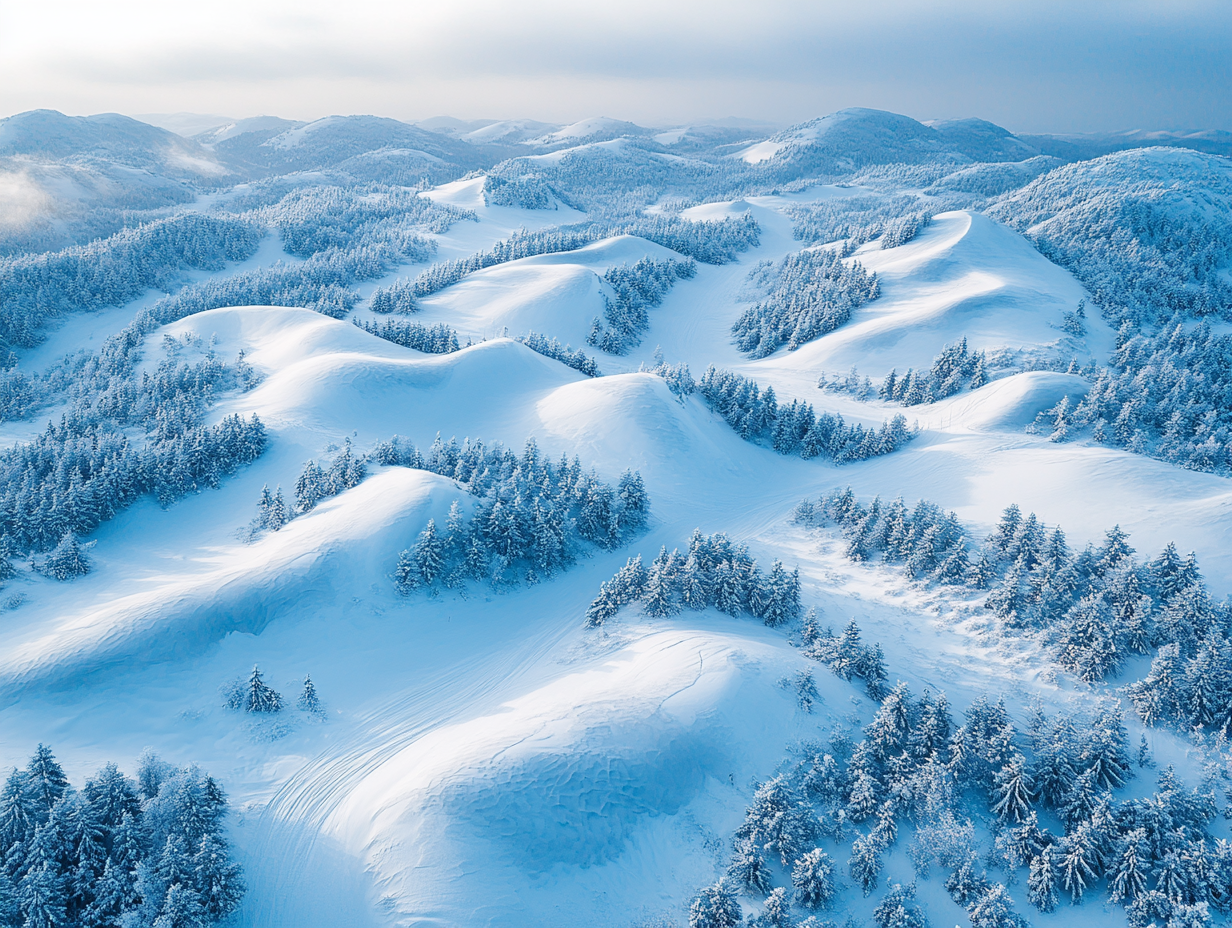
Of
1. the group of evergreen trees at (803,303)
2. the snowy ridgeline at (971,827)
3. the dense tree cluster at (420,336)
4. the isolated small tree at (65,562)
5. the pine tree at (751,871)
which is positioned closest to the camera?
the snowy ridgeline at (971,827)

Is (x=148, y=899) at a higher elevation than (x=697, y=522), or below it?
higher

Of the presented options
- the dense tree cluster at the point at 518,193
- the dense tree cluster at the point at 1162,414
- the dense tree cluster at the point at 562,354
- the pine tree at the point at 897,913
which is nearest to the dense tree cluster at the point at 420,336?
the dense tree cluster at the point at 562,354

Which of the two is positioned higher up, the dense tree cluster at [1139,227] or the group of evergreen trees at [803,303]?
the dense tree cluster at [1139,227]

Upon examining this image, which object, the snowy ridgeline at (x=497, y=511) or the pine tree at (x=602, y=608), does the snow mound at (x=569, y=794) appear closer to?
the pine tree at (x=602, y=608)

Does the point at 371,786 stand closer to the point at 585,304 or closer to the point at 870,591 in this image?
the point at 870,591

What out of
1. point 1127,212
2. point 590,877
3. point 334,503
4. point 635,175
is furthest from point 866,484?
point 635,175

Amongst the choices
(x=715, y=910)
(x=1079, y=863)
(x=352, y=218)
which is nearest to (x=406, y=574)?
(x=715, y=910)

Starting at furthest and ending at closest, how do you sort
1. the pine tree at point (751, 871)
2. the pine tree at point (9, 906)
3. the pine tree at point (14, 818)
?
the pine tree at point (751, 871) → the pine tree at point (14, 818) → the pine tree at point (9, 906)
